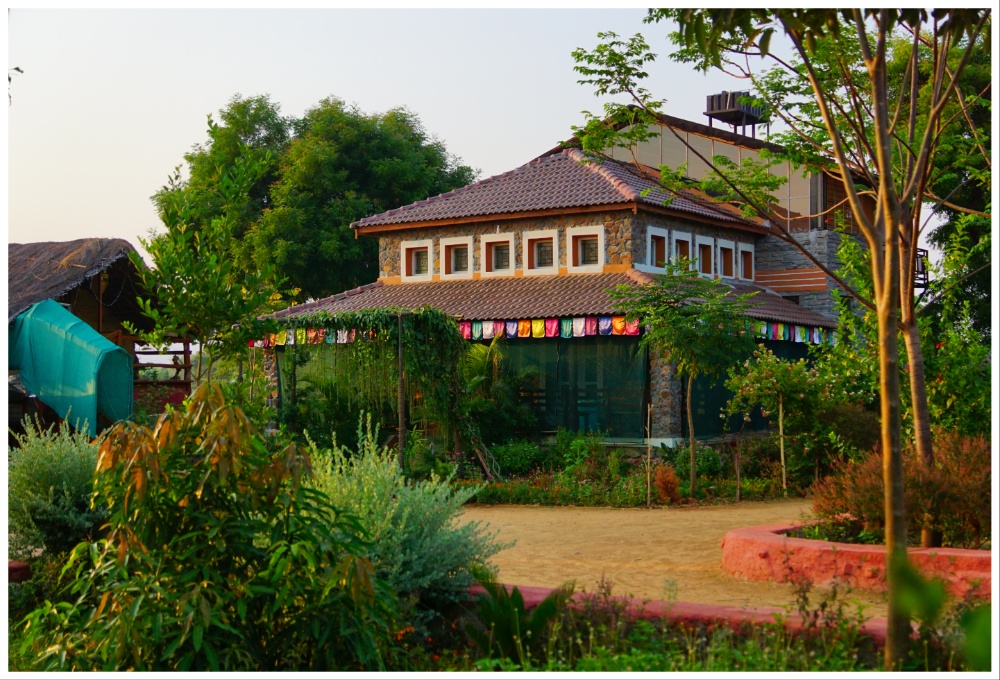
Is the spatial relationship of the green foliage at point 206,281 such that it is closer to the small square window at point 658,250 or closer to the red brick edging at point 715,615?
the red brick edging at point 715,615

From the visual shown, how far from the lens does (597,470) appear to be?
57.4 ft

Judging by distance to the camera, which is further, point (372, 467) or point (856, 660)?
point (372, 467)

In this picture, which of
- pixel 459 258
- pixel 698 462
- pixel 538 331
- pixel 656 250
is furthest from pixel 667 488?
pixel 459 258

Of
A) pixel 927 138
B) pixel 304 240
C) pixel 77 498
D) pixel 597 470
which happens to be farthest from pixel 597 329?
Answer: pixel 304 240

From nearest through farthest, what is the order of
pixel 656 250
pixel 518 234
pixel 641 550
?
1. pixel 641 550
2. pixel 656 250
3. pixel 518 234

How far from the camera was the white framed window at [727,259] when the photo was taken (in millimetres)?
24625

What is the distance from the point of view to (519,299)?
2184cm

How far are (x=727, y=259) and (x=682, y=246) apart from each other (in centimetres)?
218

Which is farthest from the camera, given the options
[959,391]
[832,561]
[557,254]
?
[557,254]

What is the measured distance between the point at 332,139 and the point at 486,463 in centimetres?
2200

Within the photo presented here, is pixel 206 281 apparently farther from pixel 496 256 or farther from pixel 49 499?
pixel 496 256

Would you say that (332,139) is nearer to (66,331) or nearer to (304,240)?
(304,240)

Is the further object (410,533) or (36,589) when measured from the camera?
(36,589)

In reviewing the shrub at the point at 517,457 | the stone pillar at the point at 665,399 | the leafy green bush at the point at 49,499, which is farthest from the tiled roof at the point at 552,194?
the leafy green bush at the point at 49,499
